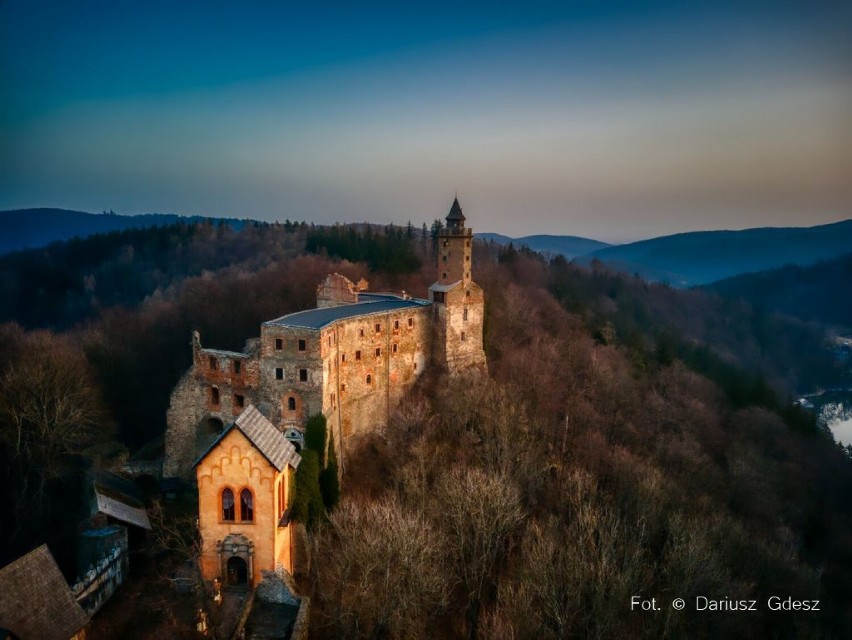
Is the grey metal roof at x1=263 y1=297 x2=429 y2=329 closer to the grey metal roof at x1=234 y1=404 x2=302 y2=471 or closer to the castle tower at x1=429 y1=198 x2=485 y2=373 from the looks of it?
the castle tower at x1=429 y1=198 x2=485 y2=373

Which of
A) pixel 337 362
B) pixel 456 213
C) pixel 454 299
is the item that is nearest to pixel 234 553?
pixel 337 362

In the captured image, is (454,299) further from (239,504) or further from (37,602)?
(37,602)

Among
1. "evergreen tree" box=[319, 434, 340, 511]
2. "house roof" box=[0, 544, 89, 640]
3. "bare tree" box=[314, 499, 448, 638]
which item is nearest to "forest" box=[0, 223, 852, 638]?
"bare tree" box=[314, 499, 448, 638]

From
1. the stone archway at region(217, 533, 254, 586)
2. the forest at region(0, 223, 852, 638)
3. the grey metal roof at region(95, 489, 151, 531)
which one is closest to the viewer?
the forest at region(0, 223, 852, 638)

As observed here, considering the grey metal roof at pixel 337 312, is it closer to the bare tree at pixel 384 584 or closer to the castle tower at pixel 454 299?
Answer: the castle tower at pixel 454 299

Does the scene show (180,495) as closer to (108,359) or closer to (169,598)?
(169,598)
